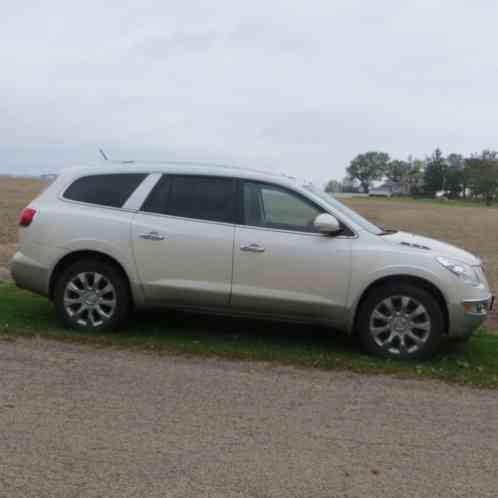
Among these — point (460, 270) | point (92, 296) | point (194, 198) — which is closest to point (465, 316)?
point (460, 270)

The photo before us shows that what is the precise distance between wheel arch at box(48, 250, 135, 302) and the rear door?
21 centimetres

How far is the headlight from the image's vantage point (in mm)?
6234

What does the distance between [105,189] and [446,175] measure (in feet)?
475

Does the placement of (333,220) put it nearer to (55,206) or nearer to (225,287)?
(225,287)

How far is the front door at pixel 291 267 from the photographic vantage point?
6340 mm

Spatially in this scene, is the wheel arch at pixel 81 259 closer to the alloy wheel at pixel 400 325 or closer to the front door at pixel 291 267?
the front door at pixel 291 267

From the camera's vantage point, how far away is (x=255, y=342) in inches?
264

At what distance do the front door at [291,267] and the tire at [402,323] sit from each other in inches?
12.0

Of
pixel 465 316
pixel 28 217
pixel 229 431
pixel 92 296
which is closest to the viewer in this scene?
pixel 229 431

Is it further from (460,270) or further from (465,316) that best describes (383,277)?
(465,316)

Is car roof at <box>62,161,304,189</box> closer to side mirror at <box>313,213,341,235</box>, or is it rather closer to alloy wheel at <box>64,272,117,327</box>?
side mirror at <box>313,213,341,235</box>

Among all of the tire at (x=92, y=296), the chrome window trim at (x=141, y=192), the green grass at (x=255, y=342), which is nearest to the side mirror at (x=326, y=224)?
the green grass at (x=255, y=342)

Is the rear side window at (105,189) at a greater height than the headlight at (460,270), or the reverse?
the rear side window at (105,189)

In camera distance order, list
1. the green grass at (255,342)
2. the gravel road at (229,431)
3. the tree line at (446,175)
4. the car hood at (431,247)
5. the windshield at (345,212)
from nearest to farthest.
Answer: the gravel road at (229,431) → the green grass at (255,342) → the car hood at (431,247) → the windshield at (345,212) → the tree line at (446,175)
